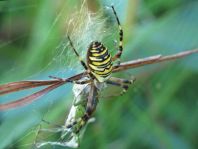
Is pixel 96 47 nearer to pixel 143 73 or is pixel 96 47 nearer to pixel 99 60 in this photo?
pixel 99 60

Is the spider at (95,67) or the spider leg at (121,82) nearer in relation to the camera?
the spider at (95,67)

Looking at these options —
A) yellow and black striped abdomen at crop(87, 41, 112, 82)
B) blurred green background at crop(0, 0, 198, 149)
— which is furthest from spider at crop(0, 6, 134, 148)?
blurred green background at crop(0, 0, 198, 149)

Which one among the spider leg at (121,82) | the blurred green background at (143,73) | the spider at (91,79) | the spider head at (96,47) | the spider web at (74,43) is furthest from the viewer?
the blurred green background at (143,73)

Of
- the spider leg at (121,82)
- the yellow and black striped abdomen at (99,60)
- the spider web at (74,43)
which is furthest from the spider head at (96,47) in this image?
the spider leg at (121,82)

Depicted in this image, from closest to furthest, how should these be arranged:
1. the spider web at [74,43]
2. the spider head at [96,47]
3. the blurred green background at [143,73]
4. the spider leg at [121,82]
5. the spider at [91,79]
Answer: the spider at [91,79]
the spider head at [96,47]
the spider web at [74,43]
the spider leg at [121,82]
the blurred green background at [143,73]

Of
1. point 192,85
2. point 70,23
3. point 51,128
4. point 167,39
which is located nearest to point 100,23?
point 70,23

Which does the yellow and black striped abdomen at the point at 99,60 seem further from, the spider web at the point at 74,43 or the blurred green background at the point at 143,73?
the blurred green background at the point at 143,73

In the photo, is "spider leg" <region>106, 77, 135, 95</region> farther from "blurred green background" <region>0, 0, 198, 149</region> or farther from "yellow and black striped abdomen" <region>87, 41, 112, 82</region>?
"yellow and black striped abdomen" <region>87, 41, 112, 82</region>

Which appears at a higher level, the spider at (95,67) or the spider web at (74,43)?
the spider web at (74,43)

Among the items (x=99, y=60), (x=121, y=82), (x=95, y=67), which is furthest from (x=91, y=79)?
(x=121, y=82)
